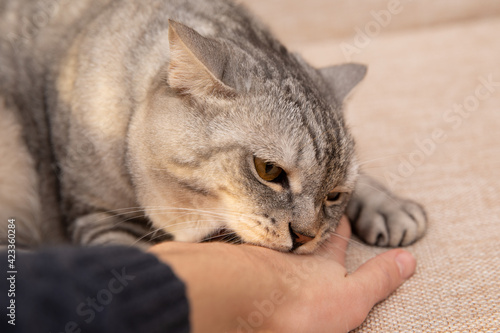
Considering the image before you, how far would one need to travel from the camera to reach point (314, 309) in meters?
0.82

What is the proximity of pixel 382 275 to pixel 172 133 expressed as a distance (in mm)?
509

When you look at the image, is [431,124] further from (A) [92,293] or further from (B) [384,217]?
(A) [92,293]

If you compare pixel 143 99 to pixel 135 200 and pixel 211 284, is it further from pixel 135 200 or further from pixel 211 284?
pixel 211 284

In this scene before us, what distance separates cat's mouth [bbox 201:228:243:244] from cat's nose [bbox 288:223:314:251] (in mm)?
103

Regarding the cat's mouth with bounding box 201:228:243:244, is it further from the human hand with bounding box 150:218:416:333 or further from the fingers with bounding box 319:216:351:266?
the fingers with bounding box 319:216:351:266

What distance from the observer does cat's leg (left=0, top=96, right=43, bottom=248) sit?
114cm

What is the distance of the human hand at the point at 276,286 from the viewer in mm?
689

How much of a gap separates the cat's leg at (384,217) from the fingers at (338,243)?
54mm

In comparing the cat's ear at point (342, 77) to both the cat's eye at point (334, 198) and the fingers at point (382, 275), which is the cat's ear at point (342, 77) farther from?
the fingers at point (382, 275)

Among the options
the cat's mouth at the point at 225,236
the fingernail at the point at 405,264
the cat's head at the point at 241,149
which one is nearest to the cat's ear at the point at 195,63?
the cat's head at the point at 241,149

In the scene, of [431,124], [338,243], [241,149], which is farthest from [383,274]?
[431,124]

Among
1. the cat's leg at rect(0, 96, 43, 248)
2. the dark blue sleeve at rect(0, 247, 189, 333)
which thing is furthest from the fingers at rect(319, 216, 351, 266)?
the cat's leg at rect(0, 96, 43, 248)

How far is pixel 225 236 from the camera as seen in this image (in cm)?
98

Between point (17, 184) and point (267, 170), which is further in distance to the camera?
point (17, 184)
